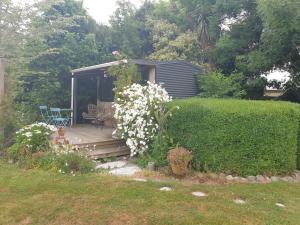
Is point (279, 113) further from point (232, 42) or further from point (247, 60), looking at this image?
point (232, 42)

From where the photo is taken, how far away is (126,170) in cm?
725

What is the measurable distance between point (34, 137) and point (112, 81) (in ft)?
17.9

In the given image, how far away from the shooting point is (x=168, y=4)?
1973 centimetres

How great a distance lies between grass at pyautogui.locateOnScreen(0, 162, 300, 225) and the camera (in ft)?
15.1

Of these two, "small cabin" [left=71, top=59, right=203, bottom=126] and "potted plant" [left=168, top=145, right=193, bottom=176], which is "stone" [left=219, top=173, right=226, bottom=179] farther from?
"small cabin" [left=71, top=59, right=203, bottom=126]

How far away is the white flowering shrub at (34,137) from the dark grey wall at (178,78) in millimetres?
4204

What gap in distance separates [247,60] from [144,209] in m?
10.8

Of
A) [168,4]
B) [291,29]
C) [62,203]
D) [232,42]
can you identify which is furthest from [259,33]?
[62,203]

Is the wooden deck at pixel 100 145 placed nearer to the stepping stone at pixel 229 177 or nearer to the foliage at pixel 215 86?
the stepping stone at pixel 229 177

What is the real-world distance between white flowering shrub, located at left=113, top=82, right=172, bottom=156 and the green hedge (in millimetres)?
1386

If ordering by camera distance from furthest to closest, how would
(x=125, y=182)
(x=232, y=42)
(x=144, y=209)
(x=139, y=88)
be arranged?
1. (x=232, y=42)
2. (x=139, y=88)
3. (x=125, y=182)
4. (x=144, y=209)

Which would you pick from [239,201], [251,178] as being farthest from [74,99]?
[239,201]

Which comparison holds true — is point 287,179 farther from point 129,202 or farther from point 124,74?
point 124,74

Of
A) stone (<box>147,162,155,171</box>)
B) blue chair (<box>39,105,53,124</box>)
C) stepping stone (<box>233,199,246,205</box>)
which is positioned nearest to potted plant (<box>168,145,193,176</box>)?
stone (<box>147,162,155,171</box>)
